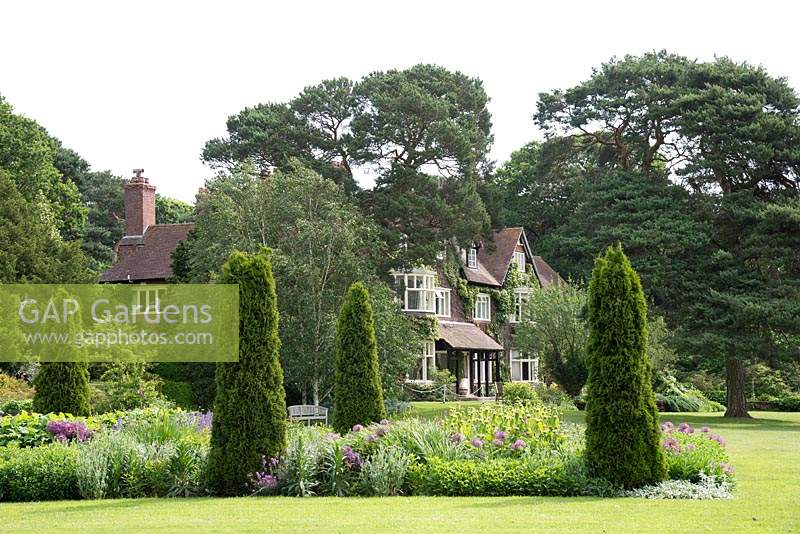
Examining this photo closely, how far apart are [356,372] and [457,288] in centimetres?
3374

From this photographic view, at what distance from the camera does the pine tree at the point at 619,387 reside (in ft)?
42.2

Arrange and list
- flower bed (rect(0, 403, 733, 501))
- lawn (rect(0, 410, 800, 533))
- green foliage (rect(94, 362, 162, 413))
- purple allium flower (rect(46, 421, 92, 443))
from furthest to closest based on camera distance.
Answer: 1. green foliage (rect(94, 362, 162, 413))
2. purple allium flower (rect(46, 421, 92, 443))
3. flower bed (rect(0, 403, 733, 501))
4. lawn (rect(0, 410, 800, 533))

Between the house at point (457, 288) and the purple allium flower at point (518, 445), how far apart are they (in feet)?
85.9

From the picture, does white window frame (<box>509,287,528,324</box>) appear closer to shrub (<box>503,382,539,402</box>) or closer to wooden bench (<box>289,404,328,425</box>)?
shrub (<box>503,382,539,402</box>)

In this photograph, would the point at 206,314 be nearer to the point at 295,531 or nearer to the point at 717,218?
the point at 717,218

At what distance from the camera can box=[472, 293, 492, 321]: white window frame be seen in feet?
174

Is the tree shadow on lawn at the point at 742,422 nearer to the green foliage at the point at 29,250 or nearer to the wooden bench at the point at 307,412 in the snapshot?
the wooden bench at the point at 307,412

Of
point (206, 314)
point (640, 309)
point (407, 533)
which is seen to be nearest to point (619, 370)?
point (640, 309)

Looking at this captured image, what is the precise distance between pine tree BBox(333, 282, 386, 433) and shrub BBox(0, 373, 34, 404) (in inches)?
549

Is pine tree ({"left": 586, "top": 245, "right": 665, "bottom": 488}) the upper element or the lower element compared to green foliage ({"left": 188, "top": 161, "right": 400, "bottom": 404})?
lower

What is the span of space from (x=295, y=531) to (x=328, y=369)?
21.3 meters

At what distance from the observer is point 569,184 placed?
4191 cm

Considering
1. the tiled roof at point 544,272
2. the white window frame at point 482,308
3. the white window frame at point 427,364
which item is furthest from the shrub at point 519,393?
the tiled roof at point 544,272

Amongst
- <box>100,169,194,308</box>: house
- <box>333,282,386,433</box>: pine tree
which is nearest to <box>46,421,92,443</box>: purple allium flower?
<box>333,282,386,433</box>: pine tree
